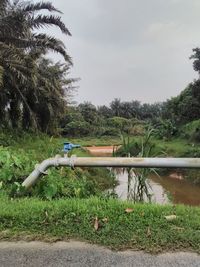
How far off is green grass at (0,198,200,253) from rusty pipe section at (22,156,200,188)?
41cm

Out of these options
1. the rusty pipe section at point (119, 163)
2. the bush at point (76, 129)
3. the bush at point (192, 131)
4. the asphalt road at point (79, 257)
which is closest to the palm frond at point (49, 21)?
the rusty pipe section at point (119, 163)

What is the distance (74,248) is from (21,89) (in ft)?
47.5

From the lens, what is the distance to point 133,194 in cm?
568

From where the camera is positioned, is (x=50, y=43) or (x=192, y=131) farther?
(x=192, y=131)

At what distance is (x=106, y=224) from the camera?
3559mm

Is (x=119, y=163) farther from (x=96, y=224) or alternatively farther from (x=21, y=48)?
(x=21, y=48)

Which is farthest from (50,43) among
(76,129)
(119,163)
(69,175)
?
(76,129)

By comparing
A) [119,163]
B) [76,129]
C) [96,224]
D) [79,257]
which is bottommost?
[79,257]

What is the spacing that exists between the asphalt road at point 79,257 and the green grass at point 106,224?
12 cm

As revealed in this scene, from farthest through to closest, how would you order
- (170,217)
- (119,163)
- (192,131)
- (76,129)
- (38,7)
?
1. (76,129)
2. (192,131)
3. (38,7)
4. (119,163)
5. (170,217)

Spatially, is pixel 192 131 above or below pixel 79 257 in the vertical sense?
above

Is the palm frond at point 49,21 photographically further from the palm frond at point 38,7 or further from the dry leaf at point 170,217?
the dry leaf at point 170,217

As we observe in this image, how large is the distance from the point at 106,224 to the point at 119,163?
0.89 m

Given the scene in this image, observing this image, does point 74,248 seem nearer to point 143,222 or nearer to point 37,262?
point 37,262
